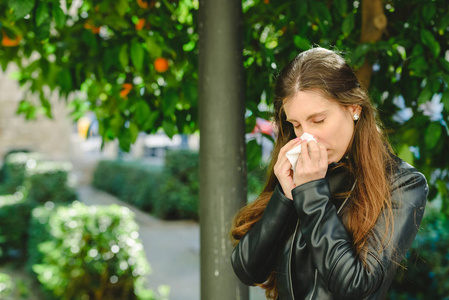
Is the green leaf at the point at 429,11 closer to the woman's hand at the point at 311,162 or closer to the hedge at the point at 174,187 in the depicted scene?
the woman's hand at the point at 311,162

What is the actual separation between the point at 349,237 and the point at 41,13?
1250 mm

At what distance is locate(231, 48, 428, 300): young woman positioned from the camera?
3.73 ft

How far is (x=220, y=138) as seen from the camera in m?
1.53

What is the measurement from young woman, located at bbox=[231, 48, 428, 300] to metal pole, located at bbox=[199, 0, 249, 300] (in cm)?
21

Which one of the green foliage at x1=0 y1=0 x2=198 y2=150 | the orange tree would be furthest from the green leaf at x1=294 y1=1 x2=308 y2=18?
the green foliage at x1=0 y1=0 x2=198 y2=150

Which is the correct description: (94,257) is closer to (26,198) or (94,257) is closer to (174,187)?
(26,198)

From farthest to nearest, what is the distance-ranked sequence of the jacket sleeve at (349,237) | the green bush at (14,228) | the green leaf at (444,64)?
the green bush at (14,228), the green leaf at (444,64), the jacket sleeve at (349,237)

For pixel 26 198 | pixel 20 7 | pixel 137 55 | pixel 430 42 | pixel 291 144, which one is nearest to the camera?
pixel 291 144

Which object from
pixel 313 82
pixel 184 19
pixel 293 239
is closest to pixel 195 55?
pixel 184 19

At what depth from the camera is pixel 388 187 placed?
123 cm

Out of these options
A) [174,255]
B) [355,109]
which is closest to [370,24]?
[355,109]

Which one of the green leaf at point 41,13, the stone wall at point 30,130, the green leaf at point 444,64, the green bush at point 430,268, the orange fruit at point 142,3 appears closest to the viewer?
the green leaf at point 41,13

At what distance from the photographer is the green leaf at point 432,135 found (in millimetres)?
1807

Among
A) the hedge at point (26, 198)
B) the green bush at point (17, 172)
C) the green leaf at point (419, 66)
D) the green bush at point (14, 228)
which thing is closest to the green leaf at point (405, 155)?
the green leaf at point (419, 66)
